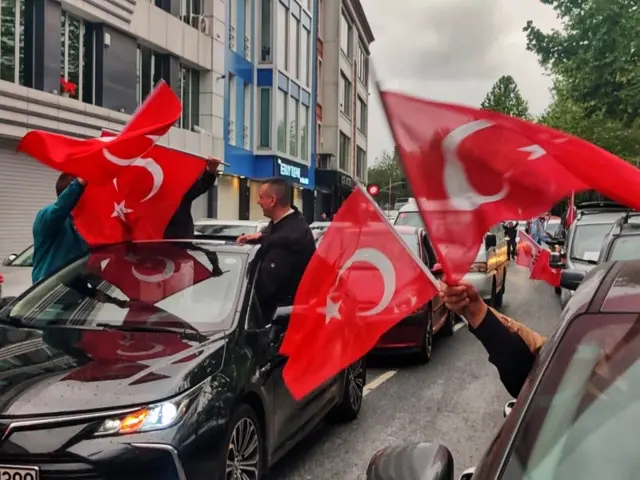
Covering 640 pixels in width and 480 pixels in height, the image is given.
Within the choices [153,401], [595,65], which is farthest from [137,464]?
[595,65]

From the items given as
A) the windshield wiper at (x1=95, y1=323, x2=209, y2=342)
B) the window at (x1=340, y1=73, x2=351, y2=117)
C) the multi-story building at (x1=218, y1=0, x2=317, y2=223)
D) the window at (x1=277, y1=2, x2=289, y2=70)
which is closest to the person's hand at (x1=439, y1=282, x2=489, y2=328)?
the windshield wiper at (x1=95, y1=323, x2=209, y2=342)

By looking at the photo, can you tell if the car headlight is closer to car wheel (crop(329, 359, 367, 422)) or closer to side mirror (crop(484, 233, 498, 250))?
car wheel (crop(329, 359, 367, 422))

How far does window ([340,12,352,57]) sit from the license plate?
4918cm

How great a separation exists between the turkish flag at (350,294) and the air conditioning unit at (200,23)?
2205 centimetres

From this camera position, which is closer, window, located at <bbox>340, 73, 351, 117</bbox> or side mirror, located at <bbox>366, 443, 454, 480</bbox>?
side mirror, located at <bbox>366, 443, 454, 480</bbox>

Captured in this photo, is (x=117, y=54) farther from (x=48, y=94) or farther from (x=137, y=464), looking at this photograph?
(x=137, y=464)

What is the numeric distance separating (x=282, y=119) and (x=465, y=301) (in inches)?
1185

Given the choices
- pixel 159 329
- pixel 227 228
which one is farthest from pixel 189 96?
pixel 159 329

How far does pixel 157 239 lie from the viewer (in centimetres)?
602

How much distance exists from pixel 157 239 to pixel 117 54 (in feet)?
46.7

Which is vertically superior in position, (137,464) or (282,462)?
(137,464)

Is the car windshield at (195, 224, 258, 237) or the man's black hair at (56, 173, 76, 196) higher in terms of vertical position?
the man's black hair at (56, 173, 76, 196)

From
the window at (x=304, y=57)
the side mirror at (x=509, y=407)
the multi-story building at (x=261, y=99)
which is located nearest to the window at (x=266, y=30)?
the multi-story building at (x=261, y=99)

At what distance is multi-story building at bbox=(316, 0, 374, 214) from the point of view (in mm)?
47156
